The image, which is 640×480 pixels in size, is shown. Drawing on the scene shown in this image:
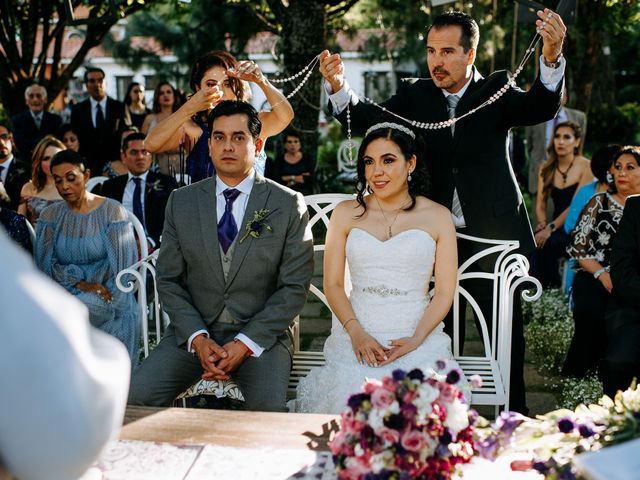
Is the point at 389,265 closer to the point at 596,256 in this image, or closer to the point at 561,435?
the point at 561,435

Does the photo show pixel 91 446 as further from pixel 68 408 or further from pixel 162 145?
pixel 162 145

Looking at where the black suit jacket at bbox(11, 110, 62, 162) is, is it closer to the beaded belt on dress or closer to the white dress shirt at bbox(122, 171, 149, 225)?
the white dress shirt at bbox(122, 171, 149, 225)

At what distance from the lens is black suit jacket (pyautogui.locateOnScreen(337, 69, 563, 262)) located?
146 inches

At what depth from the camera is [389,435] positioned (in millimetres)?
1827

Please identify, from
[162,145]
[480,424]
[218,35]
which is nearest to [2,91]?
[218,35]

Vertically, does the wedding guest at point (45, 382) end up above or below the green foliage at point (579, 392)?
above

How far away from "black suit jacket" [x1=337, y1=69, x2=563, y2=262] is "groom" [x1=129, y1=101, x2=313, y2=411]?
0.63m

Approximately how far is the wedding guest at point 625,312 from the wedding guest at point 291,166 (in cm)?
541

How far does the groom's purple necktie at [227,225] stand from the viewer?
349cm

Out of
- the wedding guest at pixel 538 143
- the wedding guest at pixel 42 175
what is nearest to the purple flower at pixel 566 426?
the wedding guest at pixel 42 175

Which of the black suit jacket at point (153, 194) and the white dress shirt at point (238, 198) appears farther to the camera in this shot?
the black suit jacket at point (153, 194)

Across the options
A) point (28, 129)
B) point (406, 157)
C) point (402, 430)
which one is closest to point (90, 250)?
point (406, 157)

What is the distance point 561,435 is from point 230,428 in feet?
3.34

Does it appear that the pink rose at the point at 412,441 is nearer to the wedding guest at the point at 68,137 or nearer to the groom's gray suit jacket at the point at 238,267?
the groom's gray suit jacket at the point at 238,267
